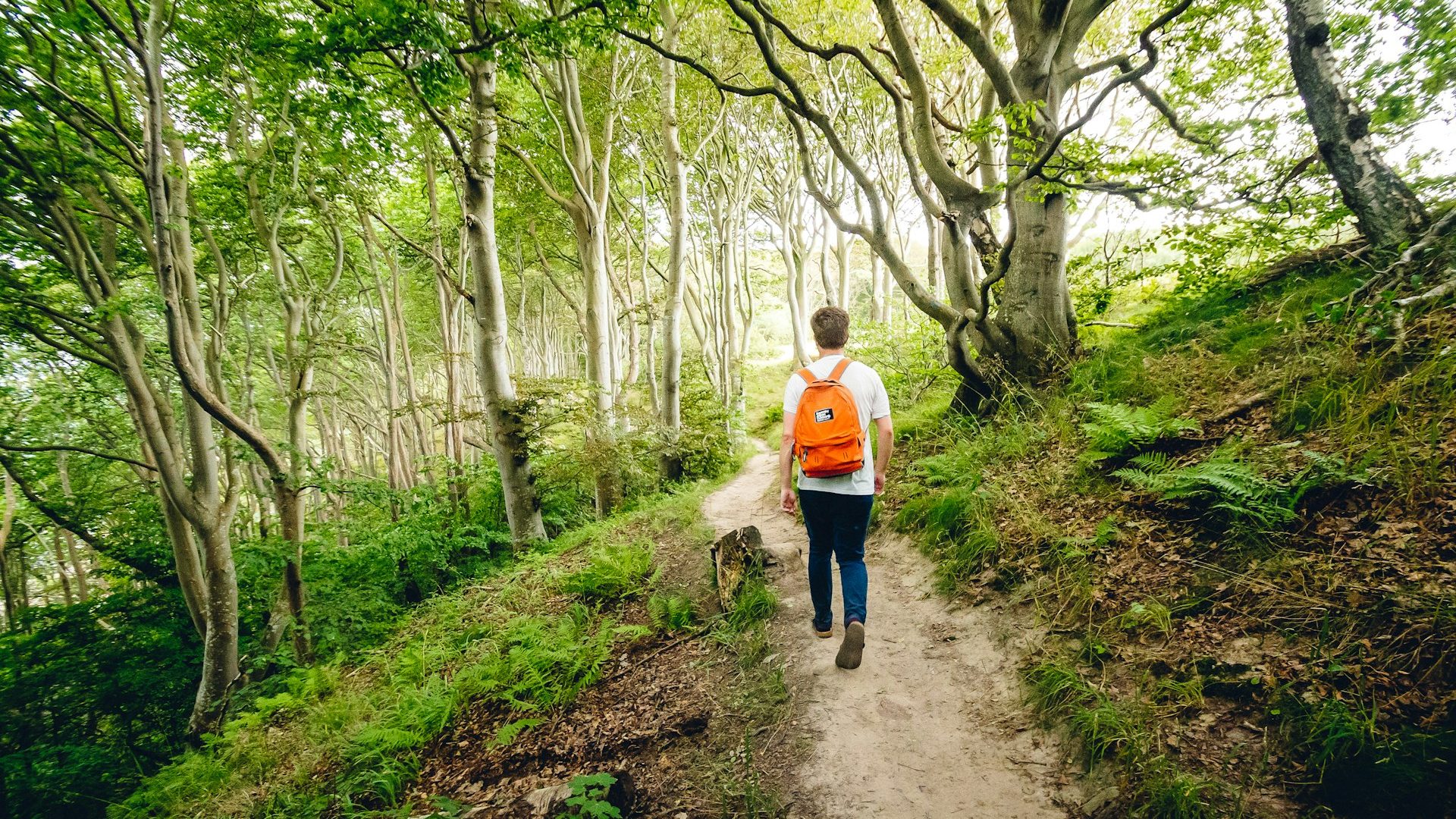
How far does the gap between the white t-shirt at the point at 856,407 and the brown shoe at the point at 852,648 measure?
918 millimetres

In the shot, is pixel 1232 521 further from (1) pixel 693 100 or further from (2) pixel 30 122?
(1) pixel 693 100

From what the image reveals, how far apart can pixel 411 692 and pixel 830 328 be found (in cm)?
502

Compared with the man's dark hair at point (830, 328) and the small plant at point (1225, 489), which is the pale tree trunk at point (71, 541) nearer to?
the man's dark hair at point (830, 328)

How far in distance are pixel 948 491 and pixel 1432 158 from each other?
4.20 meters

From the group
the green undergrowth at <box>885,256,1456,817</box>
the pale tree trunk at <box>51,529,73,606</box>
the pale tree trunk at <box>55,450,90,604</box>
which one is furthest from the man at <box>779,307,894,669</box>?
the pale tree trunk at <box>51,529,73,606</box>

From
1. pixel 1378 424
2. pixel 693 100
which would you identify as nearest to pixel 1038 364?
pixel 1378 424

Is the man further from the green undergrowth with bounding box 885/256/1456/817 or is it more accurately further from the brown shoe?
the green undergrowth with bounding box 885/256/1456/817

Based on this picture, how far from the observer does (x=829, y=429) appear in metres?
3.27

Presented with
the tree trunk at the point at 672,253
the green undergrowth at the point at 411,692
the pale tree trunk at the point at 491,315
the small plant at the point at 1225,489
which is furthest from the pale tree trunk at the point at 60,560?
the small plant at the point at 1225,489

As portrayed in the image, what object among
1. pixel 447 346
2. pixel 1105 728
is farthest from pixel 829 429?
pixel 447 346

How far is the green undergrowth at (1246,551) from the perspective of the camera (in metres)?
2.02

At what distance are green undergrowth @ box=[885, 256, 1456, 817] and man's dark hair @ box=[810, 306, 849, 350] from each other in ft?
6.70

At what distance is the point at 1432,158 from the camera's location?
375 centimetres

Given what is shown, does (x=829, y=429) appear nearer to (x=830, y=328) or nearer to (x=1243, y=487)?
(x=830, y=328)
